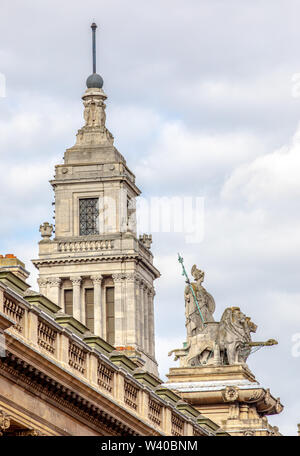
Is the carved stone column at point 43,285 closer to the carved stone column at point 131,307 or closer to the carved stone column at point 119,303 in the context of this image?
the carved stone column at point 119,303

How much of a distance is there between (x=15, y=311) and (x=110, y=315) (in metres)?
123

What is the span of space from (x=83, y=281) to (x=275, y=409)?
3211 inches

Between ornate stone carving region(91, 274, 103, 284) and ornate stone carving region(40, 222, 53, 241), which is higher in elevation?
ornate stone carving region(40, 222, 53, 241)

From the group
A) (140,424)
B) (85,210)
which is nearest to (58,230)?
(85,210)

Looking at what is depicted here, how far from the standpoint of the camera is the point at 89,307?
17312 cm

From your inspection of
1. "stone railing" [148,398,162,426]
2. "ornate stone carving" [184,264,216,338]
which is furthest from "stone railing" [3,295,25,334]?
"ornate stone carving" [184,264,216,338]

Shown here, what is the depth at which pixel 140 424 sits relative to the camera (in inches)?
2350

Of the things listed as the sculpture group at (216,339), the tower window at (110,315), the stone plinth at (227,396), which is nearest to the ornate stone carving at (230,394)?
the stone plinth at (227,396)

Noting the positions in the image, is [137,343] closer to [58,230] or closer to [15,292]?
[58,230]

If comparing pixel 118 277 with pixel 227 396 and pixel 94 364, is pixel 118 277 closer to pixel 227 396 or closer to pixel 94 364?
pixel 227 396

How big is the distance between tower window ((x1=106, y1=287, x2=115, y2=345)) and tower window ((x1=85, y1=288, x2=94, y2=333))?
1377 millimetres

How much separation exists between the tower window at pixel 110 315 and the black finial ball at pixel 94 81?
67.6ft

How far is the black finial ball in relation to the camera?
595ft

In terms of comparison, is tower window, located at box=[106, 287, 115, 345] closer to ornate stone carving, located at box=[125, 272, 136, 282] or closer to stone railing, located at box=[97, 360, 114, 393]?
ornate stone carving, located at box=[125, 272, 136, 282]
